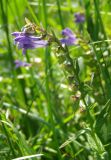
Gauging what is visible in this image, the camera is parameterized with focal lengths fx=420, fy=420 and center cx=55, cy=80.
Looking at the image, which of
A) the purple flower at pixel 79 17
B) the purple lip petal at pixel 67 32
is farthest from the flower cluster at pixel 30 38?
the purple flower at pixel 79 17

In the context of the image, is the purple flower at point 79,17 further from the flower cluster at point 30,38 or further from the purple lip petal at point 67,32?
the flower cluster at point 30,38

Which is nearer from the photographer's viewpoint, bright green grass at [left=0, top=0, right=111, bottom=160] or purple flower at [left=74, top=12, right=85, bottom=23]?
bright green grass at [left=0, top=0, right=111, bottom=160]

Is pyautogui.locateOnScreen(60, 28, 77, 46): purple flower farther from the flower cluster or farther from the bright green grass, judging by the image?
the flower cluster

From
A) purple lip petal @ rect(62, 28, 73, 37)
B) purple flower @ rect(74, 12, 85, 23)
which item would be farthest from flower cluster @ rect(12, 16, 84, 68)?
purple flower @ rect(74, 12, 85, 23)

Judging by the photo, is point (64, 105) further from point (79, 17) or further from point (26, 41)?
point (26, 41)

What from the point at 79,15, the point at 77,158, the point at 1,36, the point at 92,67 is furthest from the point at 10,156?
the point at 1,36
